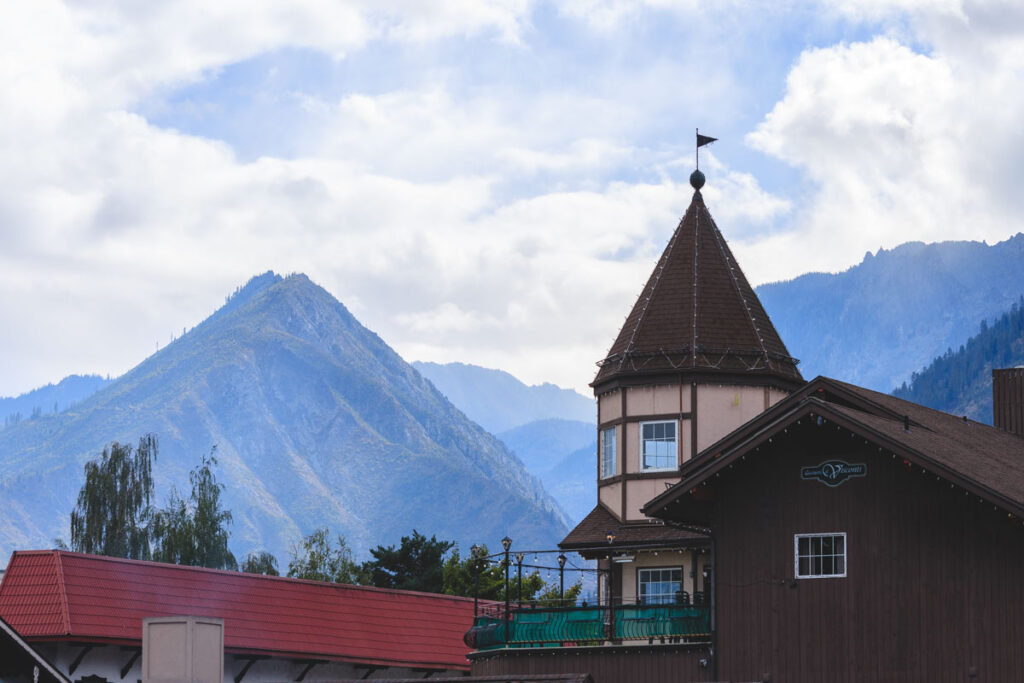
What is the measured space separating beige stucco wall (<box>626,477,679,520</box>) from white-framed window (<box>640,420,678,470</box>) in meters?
0.41

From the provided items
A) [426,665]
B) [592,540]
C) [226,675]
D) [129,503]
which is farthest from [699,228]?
[129,503]

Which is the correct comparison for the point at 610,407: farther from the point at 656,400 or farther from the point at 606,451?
the point at 656,400

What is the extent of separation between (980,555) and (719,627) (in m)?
5.94

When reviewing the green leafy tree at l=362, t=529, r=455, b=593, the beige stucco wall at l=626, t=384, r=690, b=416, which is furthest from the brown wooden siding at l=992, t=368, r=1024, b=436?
the green leafy tree at l=362, t=529, r=455, b=593

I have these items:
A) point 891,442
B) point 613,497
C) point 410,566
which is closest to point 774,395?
point 613,497

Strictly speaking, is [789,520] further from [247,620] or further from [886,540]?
[247,620]

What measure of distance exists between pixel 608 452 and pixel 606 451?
136 millimetres

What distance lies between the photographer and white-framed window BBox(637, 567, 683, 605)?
45.3m

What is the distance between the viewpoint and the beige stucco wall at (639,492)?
154 ft

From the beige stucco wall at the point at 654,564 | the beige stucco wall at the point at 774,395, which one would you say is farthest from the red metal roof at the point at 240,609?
the beige stucco wall at the point at 774,395

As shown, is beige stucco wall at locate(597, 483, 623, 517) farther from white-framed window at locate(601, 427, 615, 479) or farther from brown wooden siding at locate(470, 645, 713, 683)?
brown wooden siding at locate(470, 645, 713, 683)

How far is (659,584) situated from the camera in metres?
45.7

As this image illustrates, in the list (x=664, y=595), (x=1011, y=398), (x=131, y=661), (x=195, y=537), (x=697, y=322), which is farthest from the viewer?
(x=195, y=537)

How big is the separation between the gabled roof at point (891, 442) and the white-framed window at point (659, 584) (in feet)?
26.3
